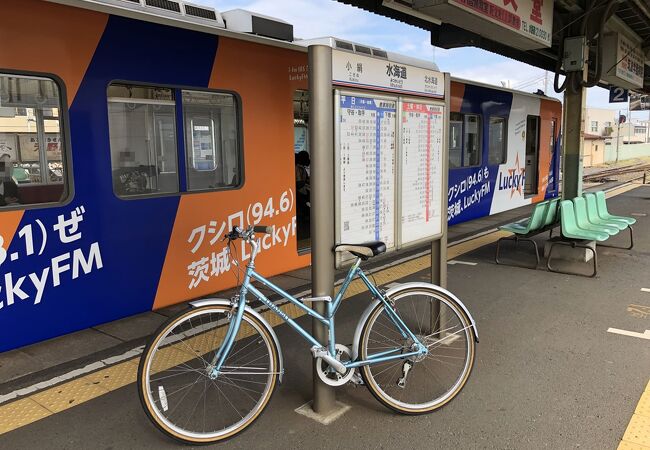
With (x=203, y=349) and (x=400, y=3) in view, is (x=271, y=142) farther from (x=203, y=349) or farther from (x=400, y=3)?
(x=203, y=349)

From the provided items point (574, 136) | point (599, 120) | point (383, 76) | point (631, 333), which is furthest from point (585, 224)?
point (599, 120)

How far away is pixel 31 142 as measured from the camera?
142 inches

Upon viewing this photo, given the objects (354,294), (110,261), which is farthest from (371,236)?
(110,261)

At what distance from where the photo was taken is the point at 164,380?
3.12 meters

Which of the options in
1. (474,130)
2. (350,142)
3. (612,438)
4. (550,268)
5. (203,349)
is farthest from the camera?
(474,130)

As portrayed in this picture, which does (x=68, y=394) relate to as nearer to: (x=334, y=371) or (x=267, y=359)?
(x=267, y=359)

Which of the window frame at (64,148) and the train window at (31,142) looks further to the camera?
the window frame at (64,148)

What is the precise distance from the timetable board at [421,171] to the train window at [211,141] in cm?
222

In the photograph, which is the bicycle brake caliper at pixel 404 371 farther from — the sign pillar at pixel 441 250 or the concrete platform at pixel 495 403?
the sign pillar at pixel 441 250

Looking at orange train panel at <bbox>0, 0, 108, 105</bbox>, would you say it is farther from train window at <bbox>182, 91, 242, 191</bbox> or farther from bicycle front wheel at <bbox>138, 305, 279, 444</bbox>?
bicycle front wheel at <bbox>138, 305, 279, 444</bbox>

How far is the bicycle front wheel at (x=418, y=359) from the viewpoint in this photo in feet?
9.06

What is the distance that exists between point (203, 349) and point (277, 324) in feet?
2.35

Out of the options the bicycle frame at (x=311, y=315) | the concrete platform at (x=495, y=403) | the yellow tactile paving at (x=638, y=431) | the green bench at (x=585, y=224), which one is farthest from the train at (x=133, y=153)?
the yellow tactile paving at (x=638, y=431)

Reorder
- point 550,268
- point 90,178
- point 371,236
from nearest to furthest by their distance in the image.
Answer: point 371,236, point 90,178, point 550,268
